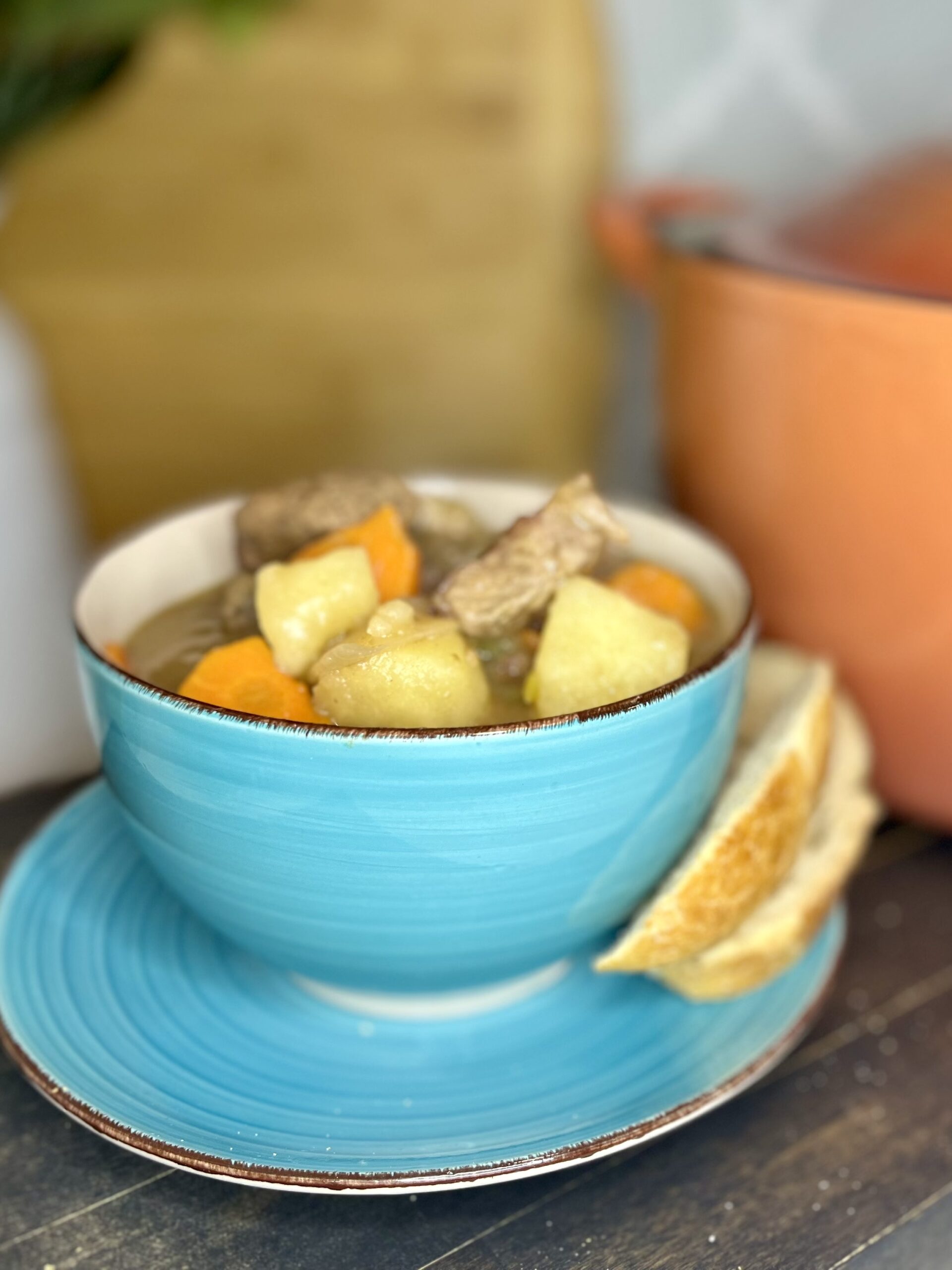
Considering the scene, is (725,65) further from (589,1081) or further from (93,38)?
(589,1081)

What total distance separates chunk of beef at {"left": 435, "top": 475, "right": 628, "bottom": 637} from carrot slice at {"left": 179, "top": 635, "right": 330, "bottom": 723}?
0.43 ft

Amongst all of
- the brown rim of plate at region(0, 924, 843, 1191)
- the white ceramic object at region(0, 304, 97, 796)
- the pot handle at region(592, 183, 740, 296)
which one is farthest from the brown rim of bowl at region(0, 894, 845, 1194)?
the pot handle at region(592, 183, 740, 296)

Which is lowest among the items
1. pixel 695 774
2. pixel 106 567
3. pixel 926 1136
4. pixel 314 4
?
pixel 926 1136

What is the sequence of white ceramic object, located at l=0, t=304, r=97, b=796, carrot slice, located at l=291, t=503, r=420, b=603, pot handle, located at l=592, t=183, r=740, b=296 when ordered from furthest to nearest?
1. pot handle, located at l=592, t=183, r=740, b=296
2. white ceramic object, located at l=0, t=304, r=97, b=796
3. carrot slice, located at l=291, t=503, r=420, b=603

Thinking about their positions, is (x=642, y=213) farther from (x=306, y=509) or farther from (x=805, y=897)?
(x=805, y=897)

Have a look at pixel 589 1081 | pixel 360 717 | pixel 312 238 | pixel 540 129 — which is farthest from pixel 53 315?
pixel 589 1081

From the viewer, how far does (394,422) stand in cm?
198

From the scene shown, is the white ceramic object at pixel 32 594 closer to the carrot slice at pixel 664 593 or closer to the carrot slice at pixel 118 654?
the carrot slice at pixel 118 654

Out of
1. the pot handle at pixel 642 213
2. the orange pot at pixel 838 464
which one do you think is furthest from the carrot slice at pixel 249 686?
the pot handle at pixel 642 213

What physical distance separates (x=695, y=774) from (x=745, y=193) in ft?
3.69

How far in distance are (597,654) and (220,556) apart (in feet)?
1.28

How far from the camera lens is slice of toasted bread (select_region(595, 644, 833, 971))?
3.00 ft

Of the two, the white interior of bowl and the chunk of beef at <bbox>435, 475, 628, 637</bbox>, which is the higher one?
the chunk of beef at <bbox>435, 475, 628, 637</bbox>

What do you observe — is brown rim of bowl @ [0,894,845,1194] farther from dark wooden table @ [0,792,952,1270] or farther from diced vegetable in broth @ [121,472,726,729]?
diced vegetable in broth @ [121,472,726,729]
